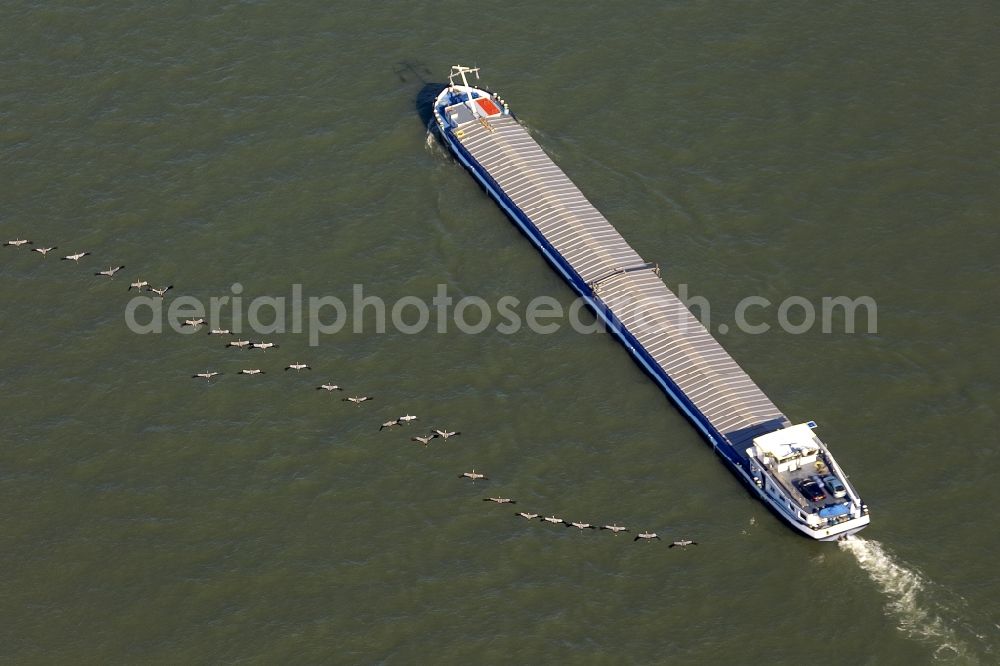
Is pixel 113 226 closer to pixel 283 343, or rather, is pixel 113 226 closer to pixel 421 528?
pixel 283 343

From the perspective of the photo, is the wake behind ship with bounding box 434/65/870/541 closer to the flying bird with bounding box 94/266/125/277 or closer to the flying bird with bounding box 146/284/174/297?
the flying bird with bounding box 146/284/174/297

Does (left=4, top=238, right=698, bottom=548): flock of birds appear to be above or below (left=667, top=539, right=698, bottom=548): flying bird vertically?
above

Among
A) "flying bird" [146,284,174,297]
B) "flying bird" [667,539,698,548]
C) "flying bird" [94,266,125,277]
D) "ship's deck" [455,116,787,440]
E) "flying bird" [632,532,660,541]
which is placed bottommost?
"flying bird" [667,539,698,548]

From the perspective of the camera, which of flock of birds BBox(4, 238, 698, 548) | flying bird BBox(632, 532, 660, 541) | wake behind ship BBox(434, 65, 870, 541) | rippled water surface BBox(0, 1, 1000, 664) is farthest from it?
wake behind ship BBox(434, 65, 870, 541)

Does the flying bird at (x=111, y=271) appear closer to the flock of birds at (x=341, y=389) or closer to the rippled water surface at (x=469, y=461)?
the flock of birds at (x=341, y=389)

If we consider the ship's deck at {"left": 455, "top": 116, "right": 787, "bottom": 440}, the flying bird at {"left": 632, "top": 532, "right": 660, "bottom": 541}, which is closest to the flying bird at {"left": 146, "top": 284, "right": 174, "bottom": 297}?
the ship's deck at {"left": 455, "top": 116, "right": 787, "bottom": 440}

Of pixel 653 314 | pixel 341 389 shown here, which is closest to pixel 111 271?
pixel 341 389

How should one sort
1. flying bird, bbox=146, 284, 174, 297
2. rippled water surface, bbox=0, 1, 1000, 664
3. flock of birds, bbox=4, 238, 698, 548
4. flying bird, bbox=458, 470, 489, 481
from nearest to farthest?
rippled water surface, bbox=0, 1, 1000, 664 < flock of birds, bbox=4, 238, 698, 548 < flying bird, bbox=458, 470, 489, 481 < flying bird, bbox=146, 284, 174, 297
